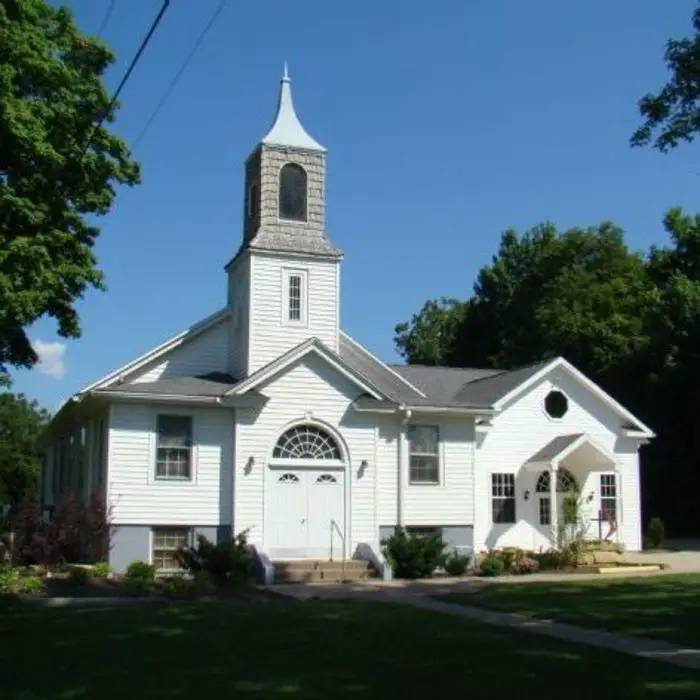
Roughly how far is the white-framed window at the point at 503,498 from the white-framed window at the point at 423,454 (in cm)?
293

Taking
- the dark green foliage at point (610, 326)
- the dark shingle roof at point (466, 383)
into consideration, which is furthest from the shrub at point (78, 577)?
the dark green foliage at point (610, 326)

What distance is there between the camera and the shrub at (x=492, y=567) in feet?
81.2

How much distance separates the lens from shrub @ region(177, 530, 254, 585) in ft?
71.5

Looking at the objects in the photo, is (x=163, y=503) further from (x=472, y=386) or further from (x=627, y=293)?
(x=627, y=293)

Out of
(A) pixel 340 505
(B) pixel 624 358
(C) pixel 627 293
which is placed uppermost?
(C) pixel 627 293

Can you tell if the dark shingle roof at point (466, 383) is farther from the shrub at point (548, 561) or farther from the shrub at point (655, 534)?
the shrub at point (655, 534)

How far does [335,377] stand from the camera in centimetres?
2581

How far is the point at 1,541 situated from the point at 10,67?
1086cm

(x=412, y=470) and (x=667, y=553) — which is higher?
(x=412, y=470)

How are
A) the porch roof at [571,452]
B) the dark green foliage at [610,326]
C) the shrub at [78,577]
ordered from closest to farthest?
1. the shrub at [78,577]
2. the porch roof at [571,452]
3. the dark green foliage at [610,326]

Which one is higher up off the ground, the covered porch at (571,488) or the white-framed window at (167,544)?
A: the covered porch at (571,488)

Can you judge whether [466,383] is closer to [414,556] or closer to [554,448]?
[554,448]

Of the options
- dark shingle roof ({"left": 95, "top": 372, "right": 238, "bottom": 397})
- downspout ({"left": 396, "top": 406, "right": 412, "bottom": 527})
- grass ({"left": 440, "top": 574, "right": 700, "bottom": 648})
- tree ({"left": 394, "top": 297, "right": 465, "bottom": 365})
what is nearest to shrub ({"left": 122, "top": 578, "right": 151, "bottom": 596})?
dark shingle roof ({"left": 95, "top": 372, "right": 238, "bottom": 397})

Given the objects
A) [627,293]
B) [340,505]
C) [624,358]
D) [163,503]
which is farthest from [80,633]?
[627,293]
